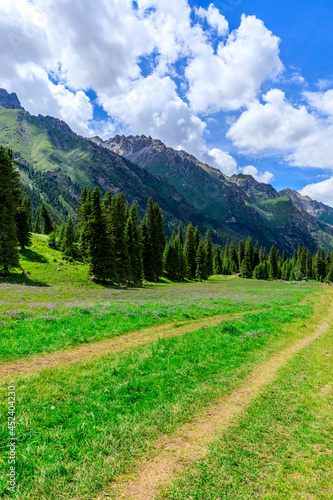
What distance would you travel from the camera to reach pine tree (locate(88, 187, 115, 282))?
45.6 meters

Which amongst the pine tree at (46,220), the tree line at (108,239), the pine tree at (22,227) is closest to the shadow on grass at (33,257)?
the pine tree at (22,227)

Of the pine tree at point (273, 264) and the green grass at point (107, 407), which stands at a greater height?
the pine tree at point (273, 264)

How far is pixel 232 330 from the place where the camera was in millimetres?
15633

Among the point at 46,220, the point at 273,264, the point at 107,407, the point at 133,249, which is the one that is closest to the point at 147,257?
the point at 133,249

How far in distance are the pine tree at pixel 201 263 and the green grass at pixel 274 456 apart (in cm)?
7975

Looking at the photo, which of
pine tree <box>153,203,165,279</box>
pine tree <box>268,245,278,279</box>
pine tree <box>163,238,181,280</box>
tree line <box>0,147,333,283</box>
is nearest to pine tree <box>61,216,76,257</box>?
tree line <box>0,147,333,283</box>

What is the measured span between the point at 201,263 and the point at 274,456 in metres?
83.7

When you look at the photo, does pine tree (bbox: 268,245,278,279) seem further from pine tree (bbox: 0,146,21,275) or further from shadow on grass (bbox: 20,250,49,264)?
pine tree (bbox: 0,146,21,275)

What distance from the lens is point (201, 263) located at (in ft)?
291

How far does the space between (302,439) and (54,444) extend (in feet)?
22.1

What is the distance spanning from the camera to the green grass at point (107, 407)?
4801 millimetres

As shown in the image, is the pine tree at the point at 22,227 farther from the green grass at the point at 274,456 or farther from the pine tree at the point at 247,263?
the pine tree at the point at 247,263

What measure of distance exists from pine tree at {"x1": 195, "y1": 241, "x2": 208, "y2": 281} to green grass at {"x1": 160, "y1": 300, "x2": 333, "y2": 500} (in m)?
79.7

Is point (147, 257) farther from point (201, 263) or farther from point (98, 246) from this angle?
point (201, 263)
